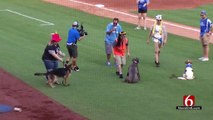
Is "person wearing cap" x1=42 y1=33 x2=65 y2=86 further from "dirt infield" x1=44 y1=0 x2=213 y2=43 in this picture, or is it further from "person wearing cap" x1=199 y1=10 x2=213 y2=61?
"dirt infield" x1=44 y1=0 x2=213 y2=43

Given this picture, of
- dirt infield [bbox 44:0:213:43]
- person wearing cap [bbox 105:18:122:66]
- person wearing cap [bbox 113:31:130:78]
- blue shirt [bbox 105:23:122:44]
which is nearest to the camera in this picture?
person wearing cap [bbox 113:31:130:78]

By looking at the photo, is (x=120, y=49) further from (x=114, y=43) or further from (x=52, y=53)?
(x=52, y=53)

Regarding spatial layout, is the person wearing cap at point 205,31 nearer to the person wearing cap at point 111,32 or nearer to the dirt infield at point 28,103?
the person wearing cap at point 111,32

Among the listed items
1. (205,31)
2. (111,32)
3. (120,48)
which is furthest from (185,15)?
(120,48)

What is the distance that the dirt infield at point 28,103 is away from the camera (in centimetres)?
1444

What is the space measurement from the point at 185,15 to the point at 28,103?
68.2ft

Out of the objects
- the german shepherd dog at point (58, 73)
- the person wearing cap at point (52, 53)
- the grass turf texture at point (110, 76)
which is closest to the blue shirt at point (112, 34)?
the grass turf texture at point (110, 76)

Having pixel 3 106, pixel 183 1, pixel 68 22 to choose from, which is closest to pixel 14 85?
pixel 3 106

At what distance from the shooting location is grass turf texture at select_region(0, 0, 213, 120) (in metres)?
15.2

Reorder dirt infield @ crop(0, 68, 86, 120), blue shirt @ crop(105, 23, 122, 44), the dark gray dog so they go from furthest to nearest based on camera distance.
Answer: blue shirt @ crop(105, 23, 122, 44)
the dark gray dog
dirt infield @ crop(0, 68, 86, 120)

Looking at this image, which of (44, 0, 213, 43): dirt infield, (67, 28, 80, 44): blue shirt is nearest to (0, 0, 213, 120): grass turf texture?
(67, 28, 80, 44): blue shirt

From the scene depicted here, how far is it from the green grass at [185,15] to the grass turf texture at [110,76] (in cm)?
353

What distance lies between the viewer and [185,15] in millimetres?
34625

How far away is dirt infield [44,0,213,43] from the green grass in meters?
1.15
